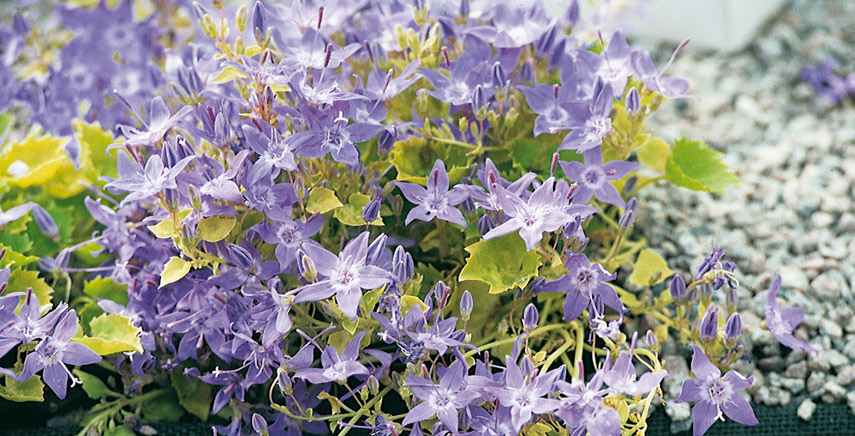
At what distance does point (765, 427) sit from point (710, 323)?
28 centimetres

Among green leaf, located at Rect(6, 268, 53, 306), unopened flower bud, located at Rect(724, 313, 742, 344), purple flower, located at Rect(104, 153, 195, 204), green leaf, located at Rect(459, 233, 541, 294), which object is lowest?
unopened flower bud, located at Rect(724, 313, 742, 344)

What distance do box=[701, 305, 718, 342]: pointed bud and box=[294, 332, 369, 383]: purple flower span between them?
48 cm

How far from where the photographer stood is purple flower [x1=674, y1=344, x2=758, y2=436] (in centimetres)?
100

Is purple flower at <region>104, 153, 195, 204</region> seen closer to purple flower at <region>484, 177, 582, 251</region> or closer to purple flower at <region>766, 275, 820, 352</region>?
purple flower at <region>484, 177, 582, 251</region>

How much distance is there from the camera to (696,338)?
45.3 inches

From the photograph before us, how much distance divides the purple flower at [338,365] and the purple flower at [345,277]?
0.08 meters

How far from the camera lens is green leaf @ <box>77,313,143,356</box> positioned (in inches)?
40.6

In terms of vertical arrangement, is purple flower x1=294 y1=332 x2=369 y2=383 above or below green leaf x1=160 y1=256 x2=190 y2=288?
below

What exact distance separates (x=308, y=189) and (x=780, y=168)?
3.94 feet

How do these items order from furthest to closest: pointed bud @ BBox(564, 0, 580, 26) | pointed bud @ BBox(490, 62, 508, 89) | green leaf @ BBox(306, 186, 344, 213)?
pointed bud @ BBox(564, 0, 580, 26), pointed bud @ BBox(490, 62, 508, 89), green leaf @ BBox(306, 186, 344, 213)

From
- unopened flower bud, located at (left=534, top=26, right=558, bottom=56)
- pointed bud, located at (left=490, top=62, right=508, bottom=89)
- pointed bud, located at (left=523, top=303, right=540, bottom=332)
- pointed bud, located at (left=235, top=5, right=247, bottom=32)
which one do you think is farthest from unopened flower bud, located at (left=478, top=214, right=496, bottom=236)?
pointed bud, located at (left=235, top=5, right=247, bottom=32)

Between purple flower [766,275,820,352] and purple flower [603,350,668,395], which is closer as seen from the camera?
purple flower [603,350,668,395]

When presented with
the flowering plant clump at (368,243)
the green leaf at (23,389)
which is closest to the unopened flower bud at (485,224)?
the flowering plant clump at (368,243)

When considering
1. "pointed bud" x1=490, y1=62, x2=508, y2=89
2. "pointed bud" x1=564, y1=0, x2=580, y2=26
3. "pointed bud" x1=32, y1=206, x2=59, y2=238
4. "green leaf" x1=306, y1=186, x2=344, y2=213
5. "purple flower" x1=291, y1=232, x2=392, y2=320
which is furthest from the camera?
"pointed bud" x1=564, y1=0, x2=580, y2=26
